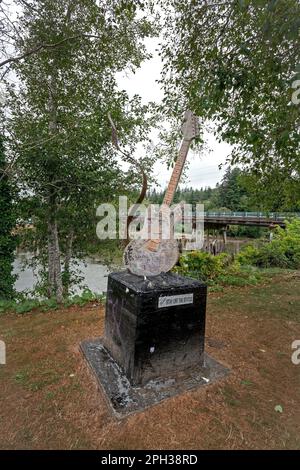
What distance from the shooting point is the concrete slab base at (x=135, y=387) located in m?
1.98

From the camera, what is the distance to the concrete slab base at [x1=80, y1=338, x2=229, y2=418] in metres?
1.98

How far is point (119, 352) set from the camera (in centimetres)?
241

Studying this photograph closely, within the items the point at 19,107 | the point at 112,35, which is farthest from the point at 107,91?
the point at 19,107

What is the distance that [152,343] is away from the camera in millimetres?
2160

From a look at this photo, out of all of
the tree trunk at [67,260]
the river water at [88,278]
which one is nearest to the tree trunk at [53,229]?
the tree trunk at [67,260]

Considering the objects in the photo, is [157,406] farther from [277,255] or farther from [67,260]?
[277,255]

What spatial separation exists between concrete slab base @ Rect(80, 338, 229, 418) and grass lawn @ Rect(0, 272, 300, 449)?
0.06 meters

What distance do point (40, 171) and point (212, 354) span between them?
463 cm

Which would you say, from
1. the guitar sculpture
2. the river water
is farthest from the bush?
the guitar sculpture

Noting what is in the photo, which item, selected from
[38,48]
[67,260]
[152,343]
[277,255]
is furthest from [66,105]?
[277,255]

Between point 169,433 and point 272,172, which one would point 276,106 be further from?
point 169,433

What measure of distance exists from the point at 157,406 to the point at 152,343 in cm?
49

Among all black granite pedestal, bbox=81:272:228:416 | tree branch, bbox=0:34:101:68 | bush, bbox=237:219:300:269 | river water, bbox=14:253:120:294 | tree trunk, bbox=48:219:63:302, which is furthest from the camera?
river water, bbox=14:253:120:294

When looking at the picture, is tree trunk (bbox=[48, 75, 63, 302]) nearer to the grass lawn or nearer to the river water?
the river water
